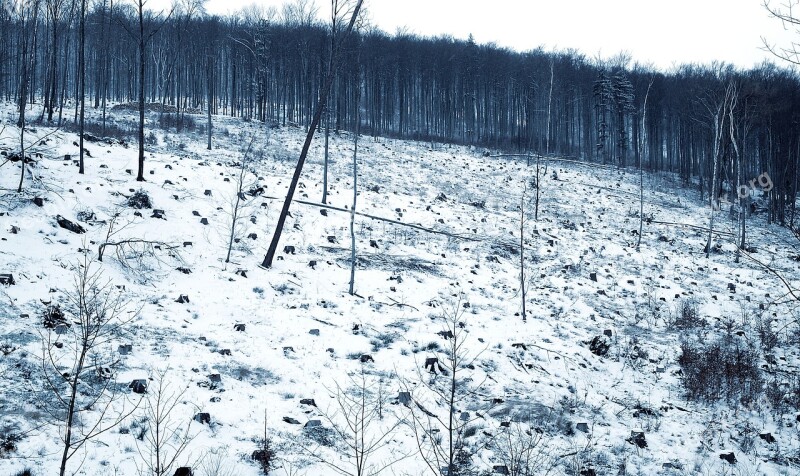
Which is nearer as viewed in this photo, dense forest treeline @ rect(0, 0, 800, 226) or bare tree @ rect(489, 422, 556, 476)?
bare tree @ rect(489, 422, 556, 476)

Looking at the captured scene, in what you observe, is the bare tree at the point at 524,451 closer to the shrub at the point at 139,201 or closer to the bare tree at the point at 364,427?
the bare tree at the point at 364,427

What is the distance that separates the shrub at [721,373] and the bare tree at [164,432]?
9.28m

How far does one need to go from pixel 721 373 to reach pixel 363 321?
807cm

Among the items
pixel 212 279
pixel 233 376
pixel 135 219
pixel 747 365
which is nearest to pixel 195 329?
pixel 233 376

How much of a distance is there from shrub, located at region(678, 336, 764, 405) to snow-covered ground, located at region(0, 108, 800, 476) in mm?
279

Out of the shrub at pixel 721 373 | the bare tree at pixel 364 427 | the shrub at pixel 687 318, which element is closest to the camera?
the bare tree at pixel 364 427

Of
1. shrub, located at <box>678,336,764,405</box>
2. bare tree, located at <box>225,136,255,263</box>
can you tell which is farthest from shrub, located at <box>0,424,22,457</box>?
shrub, located at <box>678,336,764,405</box>

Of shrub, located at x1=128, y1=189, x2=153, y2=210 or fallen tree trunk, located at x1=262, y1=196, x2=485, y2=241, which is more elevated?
shrub, located at x1=128, y1=189, x2=153, y2=210

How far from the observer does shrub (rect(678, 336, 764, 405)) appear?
895 centimetres

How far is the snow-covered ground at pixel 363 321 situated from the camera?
6461 mm

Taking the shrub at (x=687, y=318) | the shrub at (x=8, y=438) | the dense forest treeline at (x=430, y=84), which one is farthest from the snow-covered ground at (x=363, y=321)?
the dense forest treeline at (x=430, y=84)

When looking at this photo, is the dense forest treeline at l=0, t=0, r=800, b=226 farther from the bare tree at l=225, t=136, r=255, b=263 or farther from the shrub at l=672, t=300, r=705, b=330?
the shrub at l=672, t=300, r=705, b=330

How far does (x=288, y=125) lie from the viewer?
141 feet

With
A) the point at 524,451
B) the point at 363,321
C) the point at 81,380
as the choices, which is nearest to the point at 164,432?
the point at 81,380
